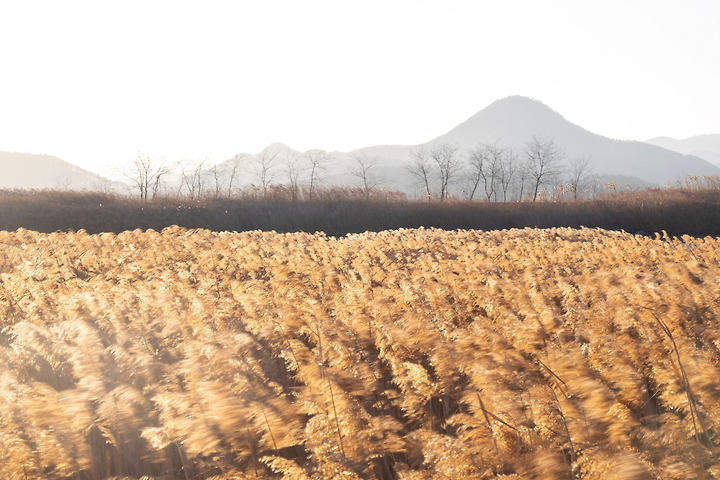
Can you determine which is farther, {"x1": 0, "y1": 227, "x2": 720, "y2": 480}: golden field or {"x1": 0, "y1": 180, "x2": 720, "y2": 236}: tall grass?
{"x1": 0, "y1": 180, "x2": 720, "y2": 236}: tall grass

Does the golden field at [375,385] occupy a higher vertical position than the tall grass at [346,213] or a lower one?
lower

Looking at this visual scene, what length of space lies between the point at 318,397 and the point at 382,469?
1.05 metres

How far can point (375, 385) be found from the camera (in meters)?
3.65

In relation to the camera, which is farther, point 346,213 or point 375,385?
point 346,213

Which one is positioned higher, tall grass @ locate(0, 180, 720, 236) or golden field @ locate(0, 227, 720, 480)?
tall grass @ locate(0, 180, 720, 236)

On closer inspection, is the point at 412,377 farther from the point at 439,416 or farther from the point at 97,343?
the point at 97,343

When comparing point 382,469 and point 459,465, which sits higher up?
point 459,465

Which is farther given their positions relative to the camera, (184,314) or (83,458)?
(184,314)

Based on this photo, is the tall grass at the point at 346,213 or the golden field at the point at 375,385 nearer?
the golden field at the point at 375,385

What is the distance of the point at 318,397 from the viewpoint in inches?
117

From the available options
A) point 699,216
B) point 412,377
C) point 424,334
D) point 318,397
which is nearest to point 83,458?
point 318,397

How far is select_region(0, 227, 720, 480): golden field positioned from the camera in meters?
2.56

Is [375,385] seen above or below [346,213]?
below

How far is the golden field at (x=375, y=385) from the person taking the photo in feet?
8.39
